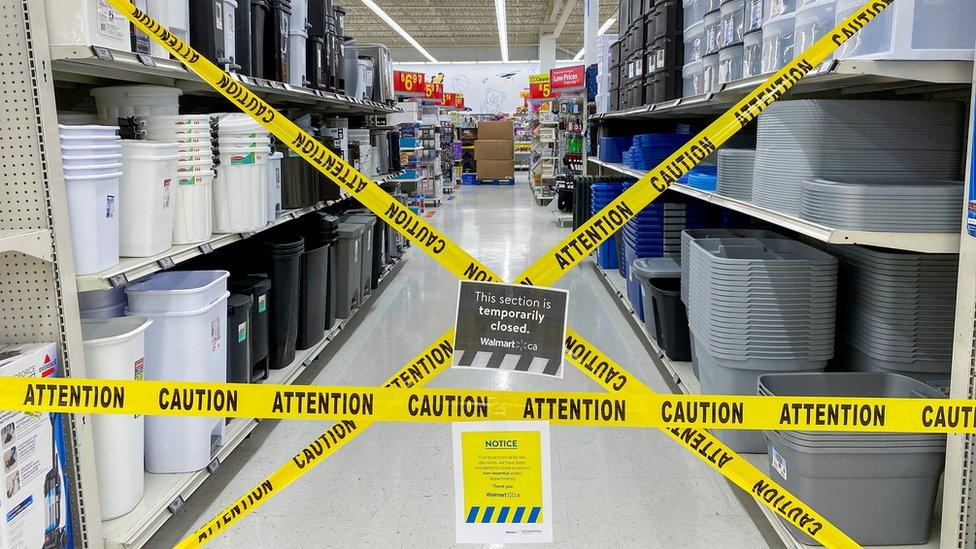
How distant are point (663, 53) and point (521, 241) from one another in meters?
4.96

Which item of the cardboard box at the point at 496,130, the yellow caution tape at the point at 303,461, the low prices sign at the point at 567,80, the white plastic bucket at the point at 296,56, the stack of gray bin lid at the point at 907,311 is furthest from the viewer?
the cardboard box at the point at 496,130

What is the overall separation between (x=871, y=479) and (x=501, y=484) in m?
1.14

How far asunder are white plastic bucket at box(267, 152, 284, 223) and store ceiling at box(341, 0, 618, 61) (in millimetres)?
15431

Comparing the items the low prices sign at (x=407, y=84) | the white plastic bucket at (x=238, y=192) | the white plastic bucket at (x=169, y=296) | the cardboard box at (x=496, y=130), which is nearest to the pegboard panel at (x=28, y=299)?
the white plastic bucket at (x=169, y=296)

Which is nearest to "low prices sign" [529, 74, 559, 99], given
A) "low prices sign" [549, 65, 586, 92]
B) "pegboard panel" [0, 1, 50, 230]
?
"low prices sign" [549, 65, 586, 92]

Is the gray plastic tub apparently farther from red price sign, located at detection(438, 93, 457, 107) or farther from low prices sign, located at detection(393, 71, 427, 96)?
red price sign, located at detection(438, 93, 457, 107)

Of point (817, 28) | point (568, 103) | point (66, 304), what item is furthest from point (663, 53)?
point (568, 103)

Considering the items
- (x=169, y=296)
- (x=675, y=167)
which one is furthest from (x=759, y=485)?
(x=169, y=296)

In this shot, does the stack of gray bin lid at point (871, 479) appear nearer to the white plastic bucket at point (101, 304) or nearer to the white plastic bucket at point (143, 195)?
the white plastic bucket at point (143, 195)

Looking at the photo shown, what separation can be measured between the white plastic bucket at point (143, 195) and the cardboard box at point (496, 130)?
1823 centimetres

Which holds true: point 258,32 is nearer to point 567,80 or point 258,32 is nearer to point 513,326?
point 513,326

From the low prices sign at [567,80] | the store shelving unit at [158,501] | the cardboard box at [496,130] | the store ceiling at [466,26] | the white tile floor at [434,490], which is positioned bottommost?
the white tile floor at [434,490]

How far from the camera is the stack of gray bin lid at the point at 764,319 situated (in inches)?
101

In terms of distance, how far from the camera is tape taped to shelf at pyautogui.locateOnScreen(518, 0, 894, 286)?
6.21ft
